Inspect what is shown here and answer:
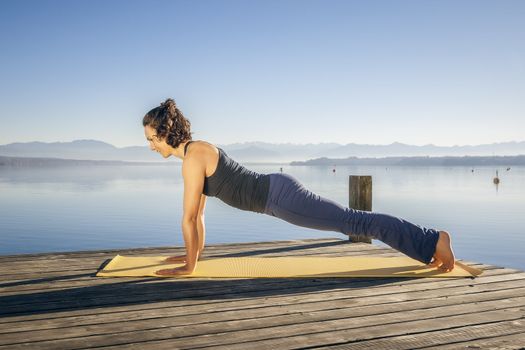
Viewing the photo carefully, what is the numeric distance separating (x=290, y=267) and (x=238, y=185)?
0.87m

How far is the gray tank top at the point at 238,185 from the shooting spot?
3.60m

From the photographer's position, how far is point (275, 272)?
377 cm

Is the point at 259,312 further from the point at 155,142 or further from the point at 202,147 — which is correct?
the point at 155,142

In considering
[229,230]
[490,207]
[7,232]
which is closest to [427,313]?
[229,230]


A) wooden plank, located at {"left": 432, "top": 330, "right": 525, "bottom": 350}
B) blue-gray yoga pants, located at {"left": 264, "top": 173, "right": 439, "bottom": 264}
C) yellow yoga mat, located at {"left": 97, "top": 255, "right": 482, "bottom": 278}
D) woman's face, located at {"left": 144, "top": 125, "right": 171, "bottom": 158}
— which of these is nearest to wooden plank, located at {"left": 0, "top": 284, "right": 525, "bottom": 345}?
wooden plank, located at {"left": 432, "top": 330, "right": 525, "bottom": 350}

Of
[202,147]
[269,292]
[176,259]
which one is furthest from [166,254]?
[269,292]

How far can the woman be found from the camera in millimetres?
3492

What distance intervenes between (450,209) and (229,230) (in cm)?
1299

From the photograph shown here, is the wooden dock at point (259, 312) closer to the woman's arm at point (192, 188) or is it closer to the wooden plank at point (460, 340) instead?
the wooden plank at point (460, 340)

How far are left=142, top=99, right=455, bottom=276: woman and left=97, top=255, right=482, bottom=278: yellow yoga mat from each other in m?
0.22

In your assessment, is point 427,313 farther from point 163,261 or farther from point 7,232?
point 7,232

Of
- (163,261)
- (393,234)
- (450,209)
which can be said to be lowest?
(450,209)

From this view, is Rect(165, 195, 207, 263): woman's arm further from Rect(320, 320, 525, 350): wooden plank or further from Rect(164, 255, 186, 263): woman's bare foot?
Rect(320, 320, 525, 350): wooden plank

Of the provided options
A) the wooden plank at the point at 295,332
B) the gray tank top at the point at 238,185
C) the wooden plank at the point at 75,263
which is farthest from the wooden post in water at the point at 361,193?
the wooden plank at the point at 295,332
